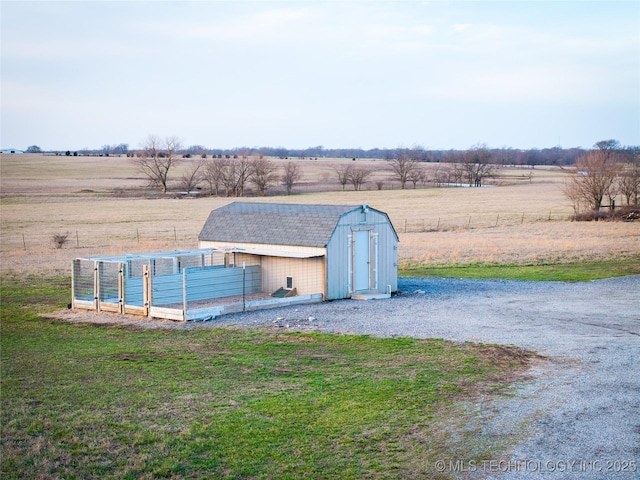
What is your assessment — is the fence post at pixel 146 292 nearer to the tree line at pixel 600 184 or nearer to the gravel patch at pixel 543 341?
the gravel patch at pixel 543 341

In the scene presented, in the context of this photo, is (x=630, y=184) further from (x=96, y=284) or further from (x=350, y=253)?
(x=96, y=284)

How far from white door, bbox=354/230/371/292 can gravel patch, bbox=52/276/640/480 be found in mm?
1084

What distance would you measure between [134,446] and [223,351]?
20.4ft

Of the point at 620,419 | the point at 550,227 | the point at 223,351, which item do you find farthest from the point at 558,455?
the point at 550,227

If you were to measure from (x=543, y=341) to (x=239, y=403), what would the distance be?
7.84m

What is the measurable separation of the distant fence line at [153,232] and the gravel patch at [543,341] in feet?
62.1

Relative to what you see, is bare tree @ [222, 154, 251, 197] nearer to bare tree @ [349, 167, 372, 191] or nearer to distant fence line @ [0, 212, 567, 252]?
bare tree @ [349, 167, 372, 191]

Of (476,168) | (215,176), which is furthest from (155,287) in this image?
(476,168)

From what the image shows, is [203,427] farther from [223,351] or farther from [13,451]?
[223,351]

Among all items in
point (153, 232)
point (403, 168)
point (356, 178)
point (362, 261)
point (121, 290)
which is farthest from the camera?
point (403, 168)

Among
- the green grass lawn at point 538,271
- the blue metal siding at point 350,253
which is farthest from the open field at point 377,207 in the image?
the blue metal siding at point 350,253

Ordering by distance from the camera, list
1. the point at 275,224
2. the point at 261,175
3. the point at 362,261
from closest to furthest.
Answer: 1. the point at 362,261
2. the point at 275,224
3. the point at 261,175

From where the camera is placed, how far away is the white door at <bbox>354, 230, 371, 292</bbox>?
24.4 m

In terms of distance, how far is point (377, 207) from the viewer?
229 ft
